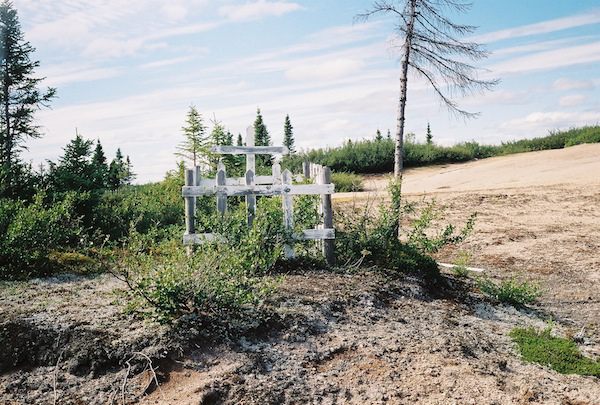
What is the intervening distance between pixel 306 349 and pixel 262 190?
9.91ft

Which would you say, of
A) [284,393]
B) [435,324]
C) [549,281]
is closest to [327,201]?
[435,324]

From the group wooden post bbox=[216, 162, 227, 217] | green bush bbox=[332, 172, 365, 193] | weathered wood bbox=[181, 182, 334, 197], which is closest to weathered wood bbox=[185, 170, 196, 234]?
weathered wood bbox=[181, 182, 334, 197]

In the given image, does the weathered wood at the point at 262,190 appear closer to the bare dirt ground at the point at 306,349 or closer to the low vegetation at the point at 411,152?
the bare dirt ground at the point at 306,349

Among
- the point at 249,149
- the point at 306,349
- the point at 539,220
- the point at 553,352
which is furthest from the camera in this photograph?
the point at 539,220

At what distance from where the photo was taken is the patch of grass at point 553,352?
16.9 ft

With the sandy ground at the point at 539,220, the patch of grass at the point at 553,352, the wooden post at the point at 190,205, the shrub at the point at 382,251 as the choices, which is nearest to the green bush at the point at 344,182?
the sandy ground at the point at 539,220

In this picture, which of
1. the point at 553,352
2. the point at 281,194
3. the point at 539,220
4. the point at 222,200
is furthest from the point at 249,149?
the point at 539,220

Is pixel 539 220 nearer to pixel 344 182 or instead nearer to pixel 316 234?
pixel 316 234

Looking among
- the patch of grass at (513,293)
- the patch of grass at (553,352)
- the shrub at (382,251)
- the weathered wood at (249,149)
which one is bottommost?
the patch of grass at (553,352)

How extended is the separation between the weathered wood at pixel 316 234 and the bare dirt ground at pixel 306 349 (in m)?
0.55

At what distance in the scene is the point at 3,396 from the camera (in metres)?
4.06

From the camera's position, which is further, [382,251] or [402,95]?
[402,95]

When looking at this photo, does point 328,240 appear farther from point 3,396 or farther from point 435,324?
point 3,396

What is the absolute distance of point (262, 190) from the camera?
24.0ft
